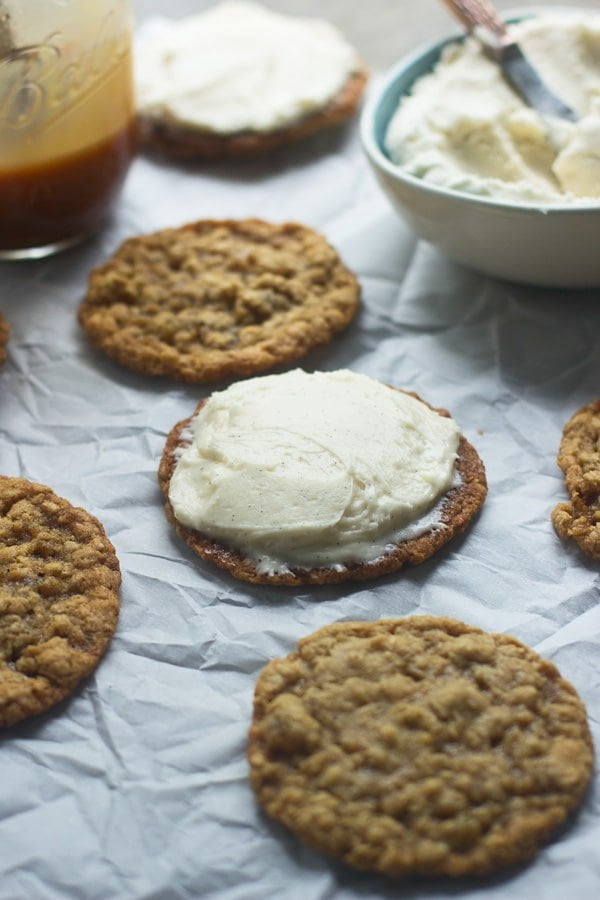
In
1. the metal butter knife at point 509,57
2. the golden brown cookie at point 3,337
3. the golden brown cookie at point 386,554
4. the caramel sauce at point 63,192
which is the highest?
the caramel sauce at point 63,192

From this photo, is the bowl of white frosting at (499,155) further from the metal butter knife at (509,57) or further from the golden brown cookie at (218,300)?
the golden brown cookie at (218,300)

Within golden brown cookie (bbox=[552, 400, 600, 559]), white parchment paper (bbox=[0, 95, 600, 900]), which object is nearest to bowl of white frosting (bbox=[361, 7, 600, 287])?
white parchment paper (bbox=[0, 95, 600, 900])

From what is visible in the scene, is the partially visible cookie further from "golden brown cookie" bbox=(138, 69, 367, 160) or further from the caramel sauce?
the caramel sauce

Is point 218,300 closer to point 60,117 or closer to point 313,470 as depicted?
point 60,117

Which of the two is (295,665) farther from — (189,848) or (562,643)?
(562,643)

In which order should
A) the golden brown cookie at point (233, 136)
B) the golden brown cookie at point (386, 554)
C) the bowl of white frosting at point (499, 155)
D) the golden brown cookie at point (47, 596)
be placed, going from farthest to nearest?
the golden brown cookie at point (233, 136) < the bowl of white frosting at point (499, 155) < the golden brown cookie at point (386, 554) < the golden brown cookie at point (47, 596)

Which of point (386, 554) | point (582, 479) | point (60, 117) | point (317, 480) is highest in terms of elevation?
point (60, 117)

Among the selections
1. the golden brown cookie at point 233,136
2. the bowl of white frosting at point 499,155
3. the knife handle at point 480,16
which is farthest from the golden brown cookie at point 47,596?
the knife handle at point 480,16

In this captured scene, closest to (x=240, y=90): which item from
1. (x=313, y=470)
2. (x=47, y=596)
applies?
(x=313, y=470)
